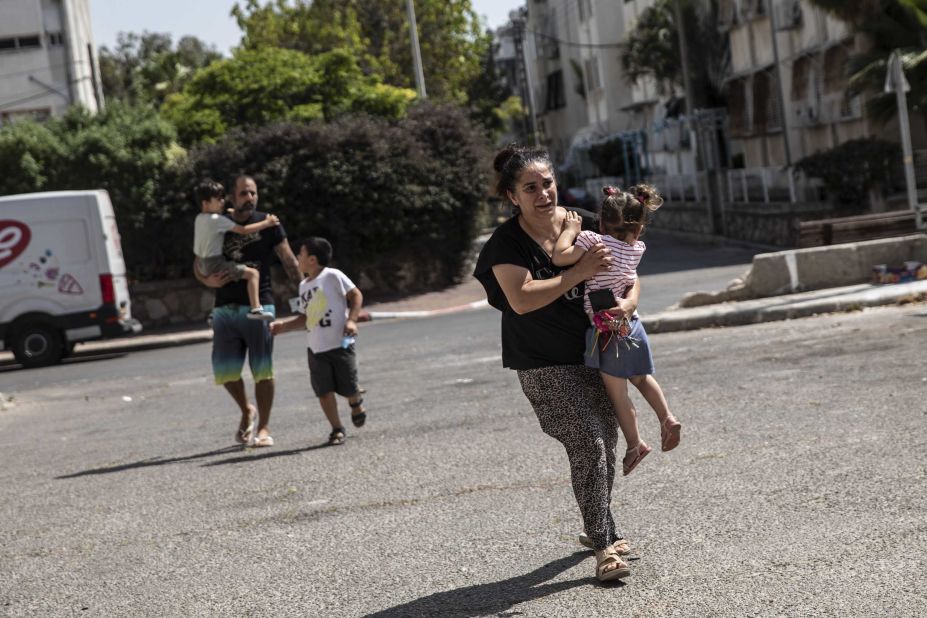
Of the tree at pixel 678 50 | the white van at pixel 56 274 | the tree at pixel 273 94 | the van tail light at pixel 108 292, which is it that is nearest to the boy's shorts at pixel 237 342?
the white van at pixel 56 274

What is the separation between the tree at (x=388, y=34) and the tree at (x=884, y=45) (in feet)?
77.7

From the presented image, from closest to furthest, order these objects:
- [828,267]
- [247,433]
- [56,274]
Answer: [247,433]
[828,267]
[56,274]

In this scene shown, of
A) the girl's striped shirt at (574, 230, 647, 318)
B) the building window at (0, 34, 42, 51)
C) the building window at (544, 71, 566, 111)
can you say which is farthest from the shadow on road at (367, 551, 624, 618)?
the building window at (544, 71, 566, 111)

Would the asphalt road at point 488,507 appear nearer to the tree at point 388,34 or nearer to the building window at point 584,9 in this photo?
the tree at point 388,34

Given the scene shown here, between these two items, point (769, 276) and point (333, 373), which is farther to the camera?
point (769, 276)

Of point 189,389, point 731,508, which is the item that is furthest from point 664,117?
point 731,508

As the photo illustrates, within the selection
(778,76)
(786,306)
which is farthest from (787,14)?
(786,306)

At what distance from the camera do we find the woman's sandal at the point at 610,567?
523 cm

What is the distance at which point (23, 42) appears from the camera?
49.2m

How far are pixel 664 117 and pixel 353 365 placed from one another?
1841 inches

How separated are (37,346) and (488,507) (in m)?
16.9

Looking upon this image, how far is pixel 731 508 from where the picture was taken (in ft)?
20.8

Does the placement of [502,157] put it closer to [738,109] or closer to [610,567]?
[610,567]

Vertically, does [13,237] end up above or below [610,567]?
above
